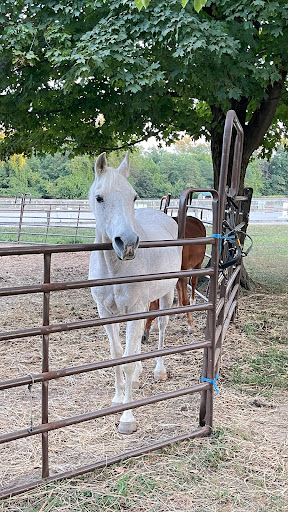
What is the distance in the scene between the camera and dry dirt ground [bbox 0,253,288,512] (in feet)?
7.91

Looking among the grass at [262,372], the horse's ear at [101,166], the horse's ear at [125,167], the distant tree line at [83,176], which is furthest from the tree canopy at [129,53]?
the distant tree line at [83,176]

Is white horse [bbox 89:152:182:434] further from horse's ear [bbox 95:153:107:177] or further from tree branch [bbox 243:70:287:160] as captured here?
tree branch [bbox 243:70:287:160]

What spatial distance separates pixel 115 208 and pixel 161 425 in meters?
1.55

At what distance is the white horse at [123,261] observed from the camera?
2.65 m

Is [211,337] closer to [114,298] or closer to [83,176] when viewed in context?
[114,298]

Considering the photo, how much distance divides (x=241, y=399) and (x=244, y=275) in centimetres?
477

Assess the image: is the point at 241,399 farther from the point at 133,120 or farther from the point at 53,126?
the point at 53,126

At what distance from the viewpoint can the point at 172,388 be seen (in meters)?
3.86

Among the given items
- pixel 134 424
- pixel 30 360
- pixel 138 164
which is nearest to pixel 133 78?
pixel 30 360

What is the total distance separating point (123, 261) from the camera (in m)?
3.13

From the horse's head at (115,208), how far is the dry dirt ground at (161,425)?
99 cm

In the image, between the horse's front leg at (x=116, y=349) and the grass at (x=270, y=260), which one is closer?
the horse's front leg at (x=116, y=349)

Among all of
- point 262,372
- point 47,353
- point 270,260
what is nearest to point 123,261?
point 47,353

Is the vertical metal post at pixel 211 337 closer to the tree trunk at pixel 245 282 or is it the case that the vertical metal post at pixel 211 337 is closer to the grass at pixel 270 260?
the tree trunk at pixel 245 282
